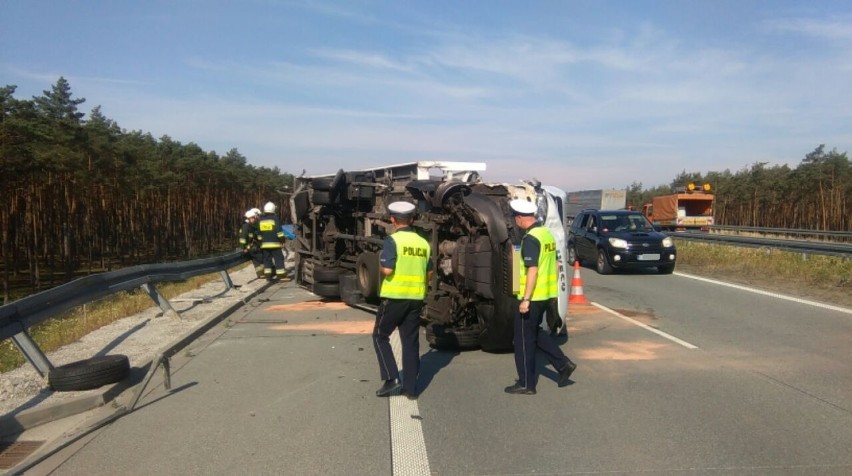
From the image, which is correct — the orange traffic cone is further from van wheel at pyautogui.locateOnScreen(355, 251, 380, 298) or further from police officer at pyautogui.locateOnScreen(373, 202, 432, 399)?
police officer at pyautogui.locateOnScreen(373, 202, 432, 399)

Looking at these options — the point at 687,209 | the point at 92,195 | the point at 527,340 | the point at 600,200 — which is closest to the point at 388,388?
the point at 527,340

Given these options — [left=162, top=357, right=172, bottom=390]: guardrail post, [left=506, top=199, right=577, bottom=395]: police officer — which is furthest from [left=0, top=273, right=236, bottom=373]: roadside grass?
[left=506, top=199, right=577, bottom=395]: police officer

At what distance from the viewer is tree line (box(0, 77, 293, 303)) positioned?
73.1 ft

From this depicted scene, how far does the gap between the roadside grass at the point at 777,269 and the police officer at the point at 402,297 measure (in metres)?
9.90

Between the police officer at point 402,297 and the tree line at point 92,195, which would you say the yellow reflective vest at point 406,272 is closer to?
the police officer at point 402,297

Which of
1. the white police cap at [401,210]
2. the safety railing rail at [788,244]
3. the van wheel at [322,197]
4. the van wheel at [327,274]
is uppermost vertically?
the van wheel at [322,197]

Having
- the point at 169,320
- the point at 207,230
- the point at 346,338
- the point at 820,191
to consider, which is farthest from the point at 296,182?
the point at 820,191

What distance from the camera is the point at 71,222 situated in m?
28.0

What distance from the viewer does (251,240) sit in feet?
53.4

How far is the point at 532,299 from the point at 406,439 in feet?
6.38

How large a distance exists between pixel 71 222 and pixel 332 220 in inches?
794

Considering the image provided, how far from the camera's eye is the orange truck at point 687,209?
3562 centimetres

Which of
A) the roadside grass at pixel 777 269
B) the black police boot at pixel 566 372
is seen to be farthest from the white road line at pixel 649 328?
the roadside grass at pixel 777 269

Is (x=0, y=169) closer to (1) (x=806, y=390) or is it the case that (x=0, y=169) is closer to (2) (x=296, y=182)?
(2) (x=296, y=182)
